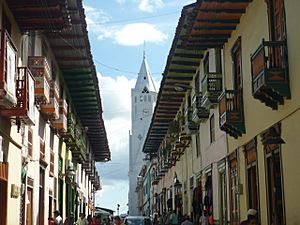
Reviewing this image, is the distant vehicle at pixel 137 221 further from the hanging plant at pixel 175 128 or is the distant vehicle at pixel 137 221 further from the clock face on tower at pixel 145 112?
the clock face on tower at pixel 145 112

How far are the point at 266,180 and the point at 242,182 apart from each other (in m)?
2.72

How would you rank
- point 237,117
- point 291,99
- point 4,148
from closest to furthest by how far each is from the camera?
1. point 291,99
2. point 4,148
3. point 237,117

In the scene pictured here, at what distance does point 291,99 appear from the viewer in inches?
487

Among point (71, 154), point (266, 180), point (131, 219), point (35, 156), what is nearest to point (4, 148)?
point (35, 156)

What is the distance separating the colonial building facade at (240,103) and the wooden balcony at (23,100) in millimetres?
5067

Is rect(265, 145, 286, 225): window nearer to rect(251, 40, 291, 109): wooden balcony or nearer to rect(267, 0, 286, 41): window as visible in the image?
rect(251, 40, 291, 109): wooden balcony

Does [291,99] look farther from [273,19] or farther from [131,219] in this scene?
[131,219]

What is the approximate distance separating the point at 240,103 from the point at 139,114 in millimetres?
87625

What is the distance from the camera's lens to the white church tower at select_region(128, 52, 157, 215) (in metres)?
100.0

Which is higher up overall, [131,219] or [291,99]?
[291,99]

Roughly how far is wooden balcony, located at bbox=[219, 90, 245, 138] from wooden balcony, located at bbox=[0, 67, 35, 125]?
5.52 m

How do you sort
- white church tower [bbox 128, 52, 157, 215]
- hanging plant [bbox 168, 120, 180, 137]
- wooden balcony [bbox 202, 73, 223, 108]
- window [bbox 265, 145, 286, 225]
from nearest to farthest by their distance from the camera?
window [bbox 265, 145, 286, 225] < wooden balcony [bbox 202, 73, 223, 108] < hanging plant [bbox 168, 120, 180, 137] < white church tower [bbox 128, 52, 157, 215]

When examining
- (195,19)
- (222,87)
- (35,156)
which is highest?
(195,19)

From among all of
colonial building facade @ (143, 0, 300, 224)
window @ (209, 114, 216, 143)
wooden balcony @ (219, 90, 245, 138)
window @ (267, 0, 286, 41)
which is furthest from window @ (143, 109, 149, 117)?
window @ (267, 0, 286, 41)
